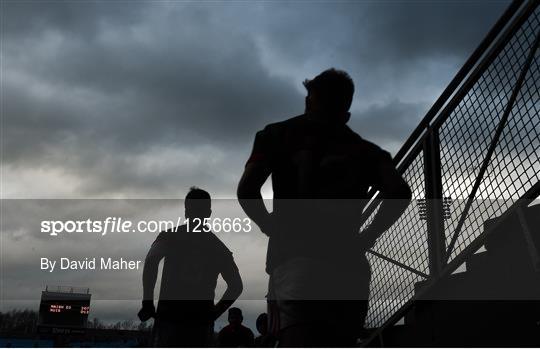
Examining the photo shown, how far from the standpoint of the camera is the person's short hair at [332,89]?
2.07m

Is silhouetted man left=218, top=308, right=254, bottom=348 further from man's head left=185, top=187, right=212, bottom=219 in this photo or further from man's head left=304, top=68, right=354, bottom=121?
man's head left=304, top=68, right=354, bottom=121

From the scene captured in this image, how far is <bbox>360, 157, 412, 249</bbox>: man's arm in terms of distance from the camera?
1974 mm

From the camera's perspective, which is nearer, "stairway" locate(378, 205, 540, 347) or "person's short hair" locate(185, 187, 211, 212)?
"stairway" locate(378, 205, 540, 347)

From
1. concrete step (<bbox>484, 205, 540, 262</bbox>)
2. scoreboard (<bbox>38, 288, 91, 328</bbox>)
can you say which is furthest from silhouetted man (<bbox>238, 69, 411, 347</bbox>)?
scoreboard (<bbox>38, 288, 91, 328</bbox>)

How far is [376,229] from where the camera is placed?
6.55 ft

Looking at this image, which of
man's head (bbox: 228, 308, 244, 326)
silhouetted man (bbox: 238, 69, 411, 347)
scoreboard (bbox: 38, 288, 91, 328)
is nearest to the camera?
silhouetted man (bbox: 238, 69, 411, 347)

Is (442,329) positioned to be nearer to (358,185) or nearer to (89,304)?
(358,185)

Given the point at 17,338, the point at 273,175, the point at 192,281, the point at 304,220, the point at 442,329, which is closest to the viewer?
the point at 304,220

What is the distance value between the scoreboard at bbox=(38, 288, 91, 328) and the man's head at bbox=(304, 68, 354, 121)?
51.1m

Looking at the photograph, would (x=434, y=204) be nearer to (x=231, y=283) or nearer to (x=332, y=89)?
(x=231, y=283)

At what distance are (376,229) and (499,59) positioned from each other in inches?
78.9

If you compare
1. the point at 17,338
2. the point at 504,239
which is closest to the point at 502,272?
the point at 504,239

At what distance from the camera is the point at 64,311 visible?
1918 inches

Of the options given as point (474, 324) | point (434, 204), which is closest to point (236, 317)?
point (434, 204)
